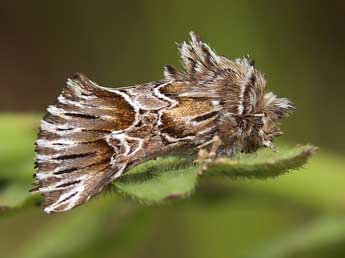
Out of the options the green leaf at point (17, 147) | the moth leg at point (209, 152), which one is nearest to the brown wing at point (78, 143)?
the moth leg at point (209, 152)

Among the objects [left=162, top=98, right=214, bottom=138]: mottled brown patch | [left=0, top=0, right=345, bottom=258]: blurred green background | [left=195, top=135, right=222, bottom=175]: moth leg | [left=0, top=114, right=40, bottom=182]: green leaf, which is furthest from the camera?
[left=0, top=0, right=345, bottom=258]: blurred green background

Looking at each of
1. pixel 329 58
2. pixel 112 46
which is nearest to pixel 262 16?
pixel 329 58

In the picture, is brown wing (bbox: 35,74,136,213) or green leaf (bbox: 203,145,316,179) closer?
green leaf (bbox: 203,145,316,179)

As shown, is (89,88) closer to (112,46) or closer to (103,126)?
(103,126)

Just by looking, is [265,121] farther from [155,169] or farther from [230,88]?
[155,169]

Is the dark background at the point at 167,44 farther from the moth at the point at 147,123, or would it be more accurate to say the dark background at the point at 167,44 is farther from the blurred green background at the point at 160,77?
the moth at the point at 147,123

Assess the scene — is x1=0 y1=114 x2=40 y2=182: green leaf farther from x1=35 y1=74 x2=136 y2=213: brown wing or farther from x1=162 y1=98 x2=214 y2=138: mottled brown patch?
x1=162 y1=98 x2=214 y2=138: mottled brown patch

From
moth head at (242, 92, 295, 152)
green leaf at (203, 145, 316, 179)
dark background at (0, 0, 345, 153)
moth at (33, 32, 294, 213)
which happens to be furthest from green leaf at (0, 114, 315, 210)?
dark background at (0, 0, 345, 153)
